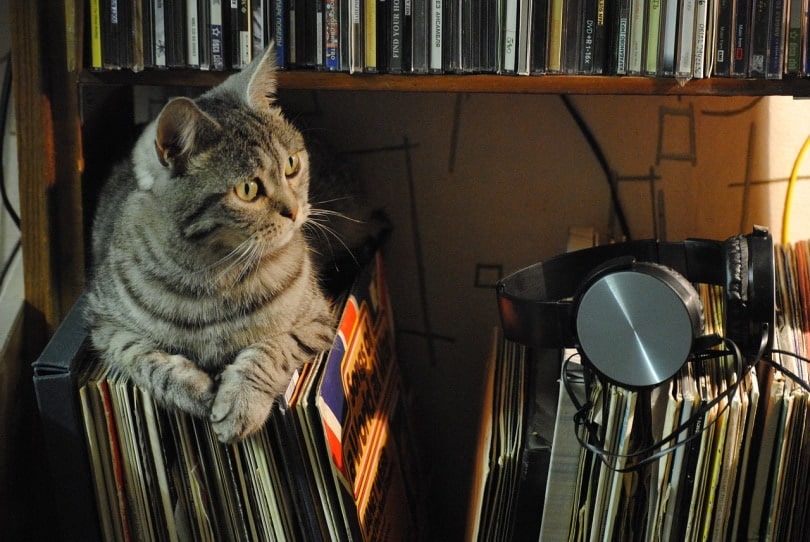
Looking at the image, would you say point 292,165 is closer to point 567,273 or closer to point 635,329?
point 567,273

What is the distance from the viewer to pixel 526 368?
96 cm

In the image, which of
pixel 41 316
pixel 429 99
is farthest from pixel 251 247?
pixel 429 99

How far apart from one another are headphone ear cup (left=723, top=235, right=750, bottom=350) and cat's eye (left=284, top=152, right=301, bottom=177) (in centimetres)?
48

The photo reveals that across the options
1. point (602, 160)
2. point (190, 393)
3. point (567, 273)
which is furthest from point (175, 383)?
point (602, 160)

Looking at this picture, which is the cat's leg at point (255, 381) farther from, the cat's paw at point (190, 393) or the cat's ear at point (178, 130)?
the cat's ear at point (178, 130)

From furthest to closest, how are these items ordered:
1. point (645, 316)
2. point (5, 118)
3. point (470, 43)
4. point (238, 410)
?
point (5, 118), point (470, 43), point (238, 410), point (645, 316)

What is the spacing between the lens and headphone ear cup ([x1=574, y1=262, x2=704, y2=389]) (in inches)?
27.0

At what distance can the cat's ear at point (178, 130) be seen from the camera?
0.76m

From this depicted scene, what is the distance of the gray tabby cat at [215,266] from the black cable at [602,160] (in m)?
0.43

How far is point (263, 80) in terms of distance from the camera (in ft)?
2.91

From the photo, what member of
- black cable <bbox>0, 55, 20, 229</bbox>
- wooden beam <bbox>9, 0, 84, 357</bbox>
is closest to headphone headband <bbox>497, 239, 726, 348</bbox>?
wooden beam <bbox>9, 0, 84, 357</bbox>

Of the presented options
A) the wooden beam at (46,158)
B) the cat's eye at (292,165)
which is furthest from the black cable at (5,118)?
the cat's eye at (292,165)

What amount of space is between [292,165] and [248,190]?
9 centimetres

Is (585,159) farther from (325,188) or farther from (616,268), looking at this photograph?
(616,268)
